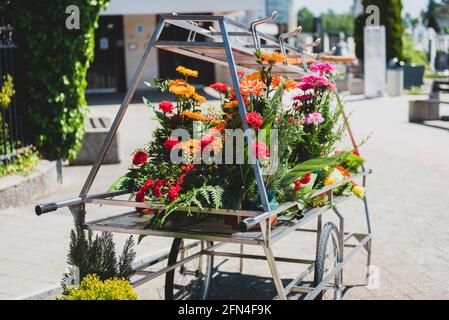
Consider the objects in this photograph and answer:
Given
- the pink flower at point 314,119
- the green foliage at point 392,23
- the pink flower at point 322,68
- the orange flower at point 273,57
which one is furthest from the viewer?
the green foliage at point 392,23

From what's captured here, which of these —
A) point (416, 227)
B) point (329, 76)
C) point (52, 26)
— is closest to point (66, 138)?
point (52, 26)

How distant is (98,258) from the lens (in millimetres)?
3768

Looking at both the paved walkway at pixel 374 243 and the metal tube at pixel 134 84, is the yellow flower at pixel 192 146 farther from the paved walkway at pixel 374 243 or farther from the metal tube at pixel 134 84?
the paved walkway at pixel 374 243

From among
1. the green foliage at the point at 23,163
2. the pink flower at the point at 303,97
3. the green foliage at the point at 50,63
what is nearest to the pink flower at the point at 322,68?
the pink flower at the point at 303,97

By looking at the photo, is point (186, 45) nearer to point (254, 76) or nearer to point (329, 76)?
point (254, 76)

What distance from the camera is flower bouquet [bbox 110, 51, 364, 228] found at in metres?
3.92

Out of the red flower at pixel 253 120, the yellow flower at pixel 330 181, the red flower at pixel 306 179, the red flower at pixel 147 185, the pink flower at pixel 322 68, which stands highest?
the pink flower at pixel 322 68

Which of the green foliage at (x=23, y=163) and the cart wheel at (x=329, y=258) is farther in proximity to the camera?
the green foliage at (x=23, y=163)

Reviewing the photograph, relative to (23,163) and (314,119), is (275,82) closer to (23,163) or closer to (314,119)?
(314,119)

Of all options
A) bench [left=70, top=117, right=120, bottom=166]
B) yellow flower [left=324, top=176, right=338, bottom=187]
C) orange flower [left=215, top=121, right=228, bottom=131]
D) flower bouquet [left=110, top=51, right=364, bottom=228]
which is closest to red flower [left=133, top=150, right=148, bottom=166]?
flower bouquet [left=110, top=51, right=364, bottom=228]

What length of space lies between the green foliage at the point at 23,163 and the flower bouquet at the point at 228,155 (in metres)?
4.50

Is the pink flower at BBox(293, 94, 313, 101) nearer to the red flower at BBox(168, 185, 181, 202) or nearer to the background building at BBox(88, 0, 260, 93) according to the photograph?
the red flower at BBox(168, 185, 181, 202)

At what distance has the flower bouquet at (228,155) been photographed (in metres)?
3.92

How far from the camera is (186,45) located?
3834 mm
